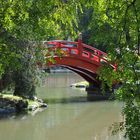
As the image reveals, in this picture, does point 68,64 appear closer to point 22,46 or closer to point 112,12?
point 22,46

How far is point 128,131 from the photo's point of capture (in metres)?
4.12

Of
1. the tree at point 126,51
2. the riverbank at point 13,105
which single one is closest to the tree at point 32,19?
the tree at point 126,51

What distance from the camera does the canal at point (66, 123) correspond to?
524 inches

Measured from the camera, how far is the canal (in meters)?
13.3

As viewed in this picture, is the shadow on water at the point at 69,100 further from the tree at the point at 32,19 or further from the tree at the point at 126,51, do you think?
the tree at the point at 126,51

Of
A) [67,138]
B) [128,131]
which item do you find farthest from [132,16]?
[67,138]

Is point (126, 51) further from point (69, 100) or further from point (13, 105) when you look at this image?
point (69, 100)

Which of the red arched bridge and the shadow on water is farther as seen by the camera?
the red arched bridge

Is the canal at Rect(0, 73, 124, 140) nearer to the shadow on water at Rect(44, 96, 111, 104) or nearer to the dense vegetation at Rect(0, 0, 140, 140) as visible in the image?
the shadow on water at Rect(44, 96, 111, 104)

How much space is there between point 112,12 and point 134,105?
1.09 metres

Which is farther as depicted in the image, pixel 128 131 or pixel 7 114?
pixel 7 114

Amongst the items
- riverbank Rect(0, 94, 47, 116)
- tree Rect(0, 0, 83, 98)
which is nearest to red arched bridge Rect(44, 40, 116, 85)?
riverbank Rect(0, 94, 47, 116)

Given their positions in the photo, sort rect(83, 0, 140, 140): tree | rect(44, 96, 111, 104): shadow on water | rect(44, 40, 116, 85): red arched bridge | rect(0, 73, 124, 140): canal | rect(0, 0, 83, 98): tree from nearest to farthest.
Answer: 1. rect(83, 0, 140, 140): tree
2. rect(0, 0, 83, 98): tree
3. rect(0, 73, 124, 140): canal
4. rect(44, 96, 111, 104): shadow on water
5. rect(44, 40, 116, 85): red arched bridge

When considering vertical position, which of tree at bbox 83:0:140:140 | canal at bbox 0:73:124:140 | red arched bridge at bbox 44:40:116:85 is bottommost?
canal at bbox 0:73:124:140
